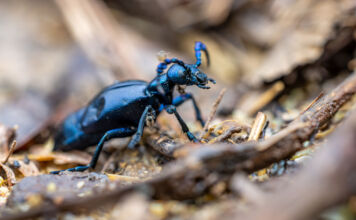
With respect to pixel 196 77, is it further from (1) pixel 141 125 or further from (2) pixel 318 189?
(2) pixel 318 189

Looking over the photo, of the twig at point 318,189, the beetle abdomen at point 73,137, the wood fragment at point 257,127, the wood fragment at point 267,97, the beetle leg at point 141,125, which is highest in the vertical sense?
the beetle abdomen at point 73,137

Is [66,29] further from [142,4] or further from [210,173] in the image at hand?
[210,173]

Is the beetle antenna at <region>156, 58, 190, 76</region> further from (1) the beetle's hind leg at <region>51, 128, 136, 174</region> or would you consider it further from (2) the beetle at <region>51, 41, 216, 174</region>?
(1) the beetle's hind leg at <region>51, 128, 136, 174</region>

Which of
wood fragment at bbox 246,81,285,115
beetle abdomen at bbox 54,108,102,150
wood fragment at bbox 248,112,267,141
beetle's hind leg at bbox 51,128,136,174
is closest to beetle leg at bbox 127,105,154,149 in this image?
beetle's hind leg at bbox 51,128,136,174

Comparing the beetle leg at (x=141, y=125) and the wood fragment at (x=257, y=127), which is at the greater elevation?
the beetle leg at (x=141, y=125)

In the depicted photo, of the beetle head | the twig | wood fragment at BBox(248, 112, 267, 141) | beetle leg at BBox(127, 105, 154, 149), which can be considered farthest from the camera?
the beetle head

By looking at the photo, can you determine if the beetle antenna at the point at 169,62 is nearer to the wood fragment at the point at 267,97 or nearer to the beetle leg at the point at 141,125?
the beetle leg at the point at 141,125

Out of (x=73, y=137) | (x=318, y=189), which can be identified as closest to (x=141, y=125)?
(x=73, y=137)

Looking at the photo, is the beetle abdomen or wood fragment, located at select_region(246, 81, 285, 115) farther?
wood fragment, located at select_region(246, 81, 285, 115)

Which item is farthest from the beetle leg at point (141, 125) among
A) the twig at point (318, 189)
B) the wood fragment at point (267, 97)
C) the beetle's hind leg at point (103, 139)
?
the wood fragment at point (267, 97)
